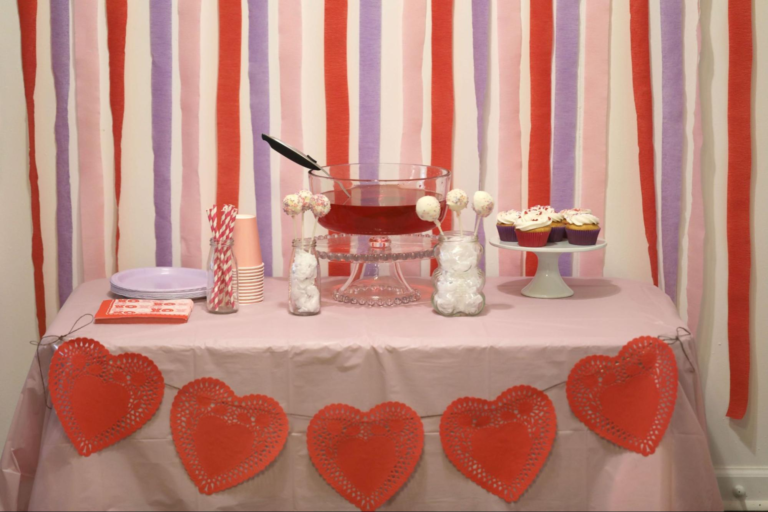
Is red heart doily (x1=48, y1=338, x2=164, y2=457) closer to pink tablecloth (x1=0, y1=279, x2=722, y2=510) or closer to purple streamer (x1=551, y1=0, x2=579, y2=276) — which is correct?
pink tablecloth (x1=0, y1=279, x2=722, y2=510)

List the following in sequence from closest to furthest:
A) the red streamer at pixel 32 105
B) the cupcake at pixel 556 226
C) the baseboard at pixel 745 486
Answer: the cupcake at pixel 556 226 < the red streamer at pixel 32 105 < the baseboard at pixel 745 486

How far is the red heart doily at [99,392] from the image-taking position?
1273mm

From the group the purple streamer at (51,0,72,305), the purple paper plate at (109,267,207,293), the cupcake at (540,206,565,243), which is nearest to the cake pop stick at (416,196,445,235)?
the cupcake at (540,206,565,243)

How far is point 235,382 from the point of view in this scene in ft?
4.28

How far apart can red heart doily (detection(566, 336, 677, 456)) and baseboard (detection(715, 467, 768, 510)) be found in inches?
34.2

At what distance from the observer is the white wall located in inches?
71.4

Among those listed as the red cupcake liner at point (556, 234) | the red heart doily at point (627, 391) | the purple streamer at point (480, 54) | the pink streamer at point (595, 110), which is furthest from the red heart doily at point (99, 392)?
the pink streamer at point (595, 110)

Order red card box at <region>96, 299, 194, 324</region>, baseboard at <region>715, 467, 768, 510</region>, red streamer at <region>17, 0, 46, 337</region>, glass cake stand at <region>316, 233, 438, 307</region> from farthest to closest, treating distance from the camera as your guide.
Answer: baseboard at <region>715, 467, 768, 510</region> < red streamer at <region>17, 0, 46, 337</region> < glass cake stand at <region>316, 233, 438, 307</region> < red card box at <region>96, 299, 194, 324</region>

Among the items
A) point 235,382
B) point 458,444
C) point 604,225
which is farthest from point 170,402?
point 604,225

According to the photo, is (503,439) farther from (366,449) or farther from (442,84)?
(442,84)

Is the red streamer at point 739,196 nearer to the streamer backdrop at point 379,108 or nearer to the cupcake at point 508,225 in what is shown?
the streamer backdrop at point 379,108

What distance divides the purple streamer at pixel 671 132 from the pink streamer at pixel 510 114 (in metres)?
0.35

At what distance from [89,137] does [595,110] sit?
1.25 metres

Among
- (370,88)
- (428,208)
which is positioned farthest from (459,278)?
(370,88)
